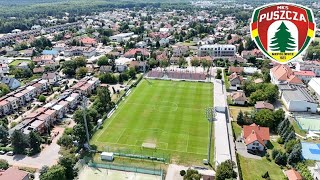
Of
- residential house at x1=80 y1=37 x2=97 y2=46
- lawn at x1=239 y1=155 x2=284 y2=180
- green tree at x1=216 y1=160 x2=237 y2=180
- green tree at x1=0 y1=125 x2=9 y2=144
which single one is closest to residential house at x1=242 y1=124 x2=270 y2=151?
lawn at x1=239 y1=155 x2=284 y2=180

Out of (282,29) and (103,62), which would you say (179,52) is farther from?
(282,29)

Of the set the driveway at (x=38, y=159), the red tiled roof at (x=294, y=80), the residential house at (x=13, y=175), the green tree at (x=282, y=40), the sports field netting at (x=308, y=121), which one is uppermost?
the green tree at (x=282, y=40)

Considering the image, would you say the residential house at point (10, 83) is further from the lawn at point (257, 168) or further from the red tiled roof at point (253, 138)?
Result: the lawn at point (257, 168)

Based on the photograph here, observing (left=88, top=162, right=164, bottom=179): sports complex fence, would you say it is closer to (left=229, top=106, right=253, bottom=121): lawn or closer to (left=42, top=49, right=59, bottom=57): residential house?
(left=229, top=106, right=253, bottom=121): lawn

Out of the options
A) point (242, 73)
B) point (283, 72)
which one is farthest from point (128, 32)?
point (283, 72)

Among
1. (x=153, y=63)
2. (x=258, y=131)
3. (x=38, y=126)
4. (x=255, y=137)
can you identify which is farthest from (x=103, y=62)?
(x=255, y=137)

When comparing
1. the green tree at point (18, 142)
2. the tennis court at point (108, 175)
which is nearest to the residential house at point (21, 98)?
the green tree at point (18, 142)
